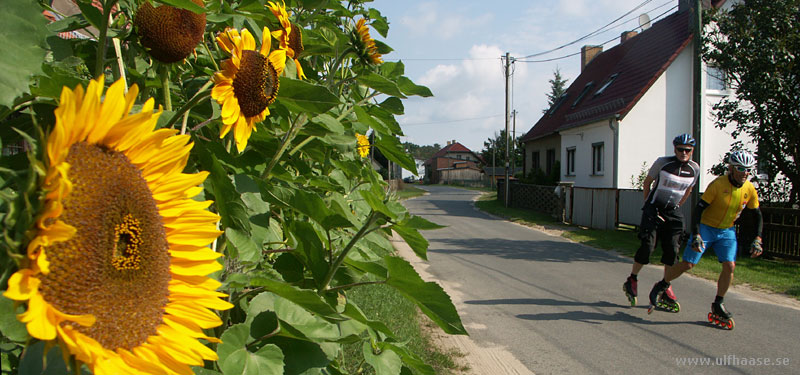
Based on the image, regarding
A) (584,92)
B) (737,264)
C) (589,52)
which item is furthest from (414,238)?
(589,52)

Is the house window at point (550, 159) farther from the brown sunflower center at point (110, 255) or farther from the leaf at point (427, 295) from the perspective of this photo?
the brown sunflower center at point (110, 255)

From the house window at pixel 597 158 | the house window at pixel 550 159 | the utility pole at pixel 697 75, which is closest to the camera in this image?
the utility pole at pixel 697 75

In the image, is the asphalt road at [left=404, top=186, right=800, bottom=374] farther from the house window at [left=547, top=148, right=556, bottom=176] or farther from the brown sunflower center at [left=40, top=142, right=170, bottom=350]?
the house window at [left=547, top=148, right=556, bottom=176]

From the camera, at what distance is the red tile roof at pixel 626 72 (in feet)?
68.2

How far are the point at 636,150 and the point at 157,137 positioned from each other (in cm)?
2226

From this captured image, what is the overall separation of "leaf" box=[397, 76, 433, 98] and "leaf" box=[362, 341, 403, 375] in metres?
0.73

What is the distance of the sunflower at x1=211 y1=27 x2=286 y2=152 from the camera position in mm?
1069

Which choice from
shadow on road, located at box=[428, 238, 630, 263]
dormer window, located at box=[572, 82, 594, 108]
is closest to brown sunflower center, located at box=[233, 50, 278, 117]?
shadow on road, located at box=[428, 238, 630, 263]

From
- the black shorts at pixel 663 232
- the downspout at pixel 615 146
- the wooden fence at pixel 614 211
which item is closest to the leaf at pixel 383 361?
the black shorts at pixel 663 232

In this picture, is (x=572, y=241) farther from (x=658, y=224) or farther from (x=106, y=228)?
(x=106, y=228)

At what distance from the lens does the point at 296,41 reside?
4.81 feet

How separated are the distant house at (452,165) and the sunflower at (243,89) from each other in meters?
92.8

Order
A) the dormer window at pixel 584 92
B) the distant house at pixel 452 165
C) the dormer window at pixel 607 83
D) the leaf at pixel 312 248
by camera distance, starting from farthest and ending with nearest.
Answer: the distant house at pixel 452 165
the dormer window at pixel 584 92
the dormer window at pixel 607 83
the leaf at pixel 312 248

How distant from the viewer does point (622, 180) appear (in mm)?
21047
